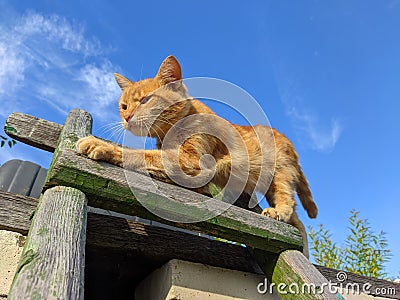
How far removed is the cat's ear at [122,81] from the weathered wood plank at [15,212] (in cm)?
129

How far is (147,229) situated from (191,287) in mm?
→ 339

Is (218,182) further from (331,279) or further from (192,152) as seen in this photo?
(331,279)

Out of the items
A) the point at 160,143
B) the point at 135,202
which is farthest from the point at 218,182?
the point at 135,202

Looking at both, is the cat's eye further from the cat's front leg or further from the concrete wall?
the concrete wall

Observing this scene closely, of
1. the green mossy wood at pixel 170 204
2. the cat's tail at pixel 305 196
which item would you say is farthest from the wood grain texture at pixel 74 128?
the cat's tail at pixel 305 196

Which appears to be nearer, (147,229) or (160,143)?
(147,229)

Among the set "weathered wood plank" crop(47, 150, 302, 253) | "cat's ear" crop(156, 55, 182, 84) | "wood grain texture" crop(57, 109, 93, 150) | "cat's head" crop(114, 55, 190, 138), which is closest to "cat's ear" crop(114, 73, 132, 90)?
"cat's head" crop(114, 55, 190, 138)

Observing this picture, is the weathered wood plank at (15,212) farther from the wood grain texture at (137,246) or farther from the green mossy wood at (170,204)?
the green mossy wood at (170,204)

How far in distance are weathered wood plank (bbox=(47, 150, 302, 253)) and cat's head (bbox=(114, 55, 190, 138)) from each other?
0.76 metres

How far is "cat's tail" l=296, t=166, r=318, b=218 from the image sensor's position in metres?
2.68

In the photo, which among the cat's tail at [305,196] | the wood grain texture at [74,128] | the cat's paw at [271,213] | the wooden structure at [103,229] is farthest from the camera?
the cat's tail at [305,196]

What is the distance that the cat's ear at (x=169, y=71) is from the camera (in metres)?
2.29

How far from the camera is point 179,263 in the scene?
5.71 ft

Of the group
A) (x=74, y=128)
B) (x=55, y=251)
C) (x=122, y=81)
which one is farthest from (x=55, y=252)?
(x=122, y=81)
